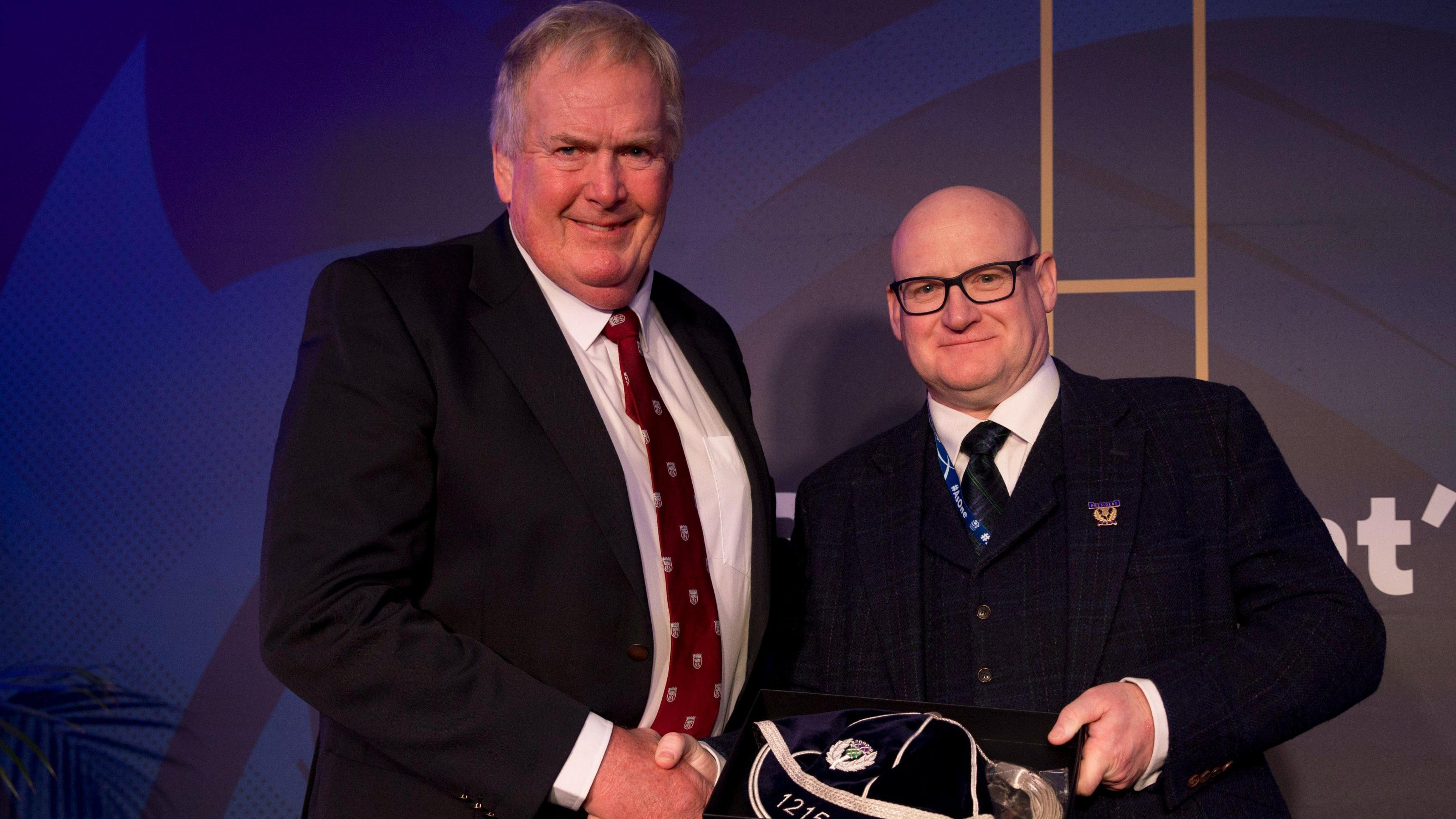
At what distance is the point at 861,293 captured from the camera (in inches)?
136

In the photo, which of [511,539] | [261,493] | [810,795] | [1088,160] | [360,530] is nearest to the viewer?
[810,795]

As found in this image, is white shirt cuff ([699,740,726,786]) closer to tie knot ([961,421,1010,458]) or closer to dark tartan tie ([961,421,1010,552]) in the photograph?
dark tartan tie ([961,421,1010,552])

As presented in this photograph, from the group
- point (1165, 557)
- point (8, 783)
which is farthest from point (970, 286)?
point (8, 783)

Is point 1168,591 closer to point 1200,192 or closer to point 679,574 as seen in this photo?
point 679,574

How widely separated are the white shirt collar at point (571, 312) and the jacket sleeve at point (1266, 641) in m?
1.12

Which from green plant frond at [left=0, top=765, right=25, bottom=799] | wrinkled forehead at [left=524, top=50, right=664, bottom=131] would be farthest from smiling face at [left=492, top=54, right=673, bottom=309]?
green plant frond at [left=0, top=765, right=25, bottom=799]

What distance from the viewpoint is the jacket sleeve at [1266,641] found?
1741 mm

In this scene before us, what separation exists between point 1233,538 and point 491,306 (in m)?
1.39

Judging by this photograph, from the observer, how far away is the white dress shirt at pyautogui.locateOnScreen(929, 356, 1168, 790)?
7.00 ft

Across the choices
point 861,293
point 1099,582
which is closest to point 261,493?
point 861,293

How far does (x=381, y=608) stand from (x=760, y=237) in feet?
7.10

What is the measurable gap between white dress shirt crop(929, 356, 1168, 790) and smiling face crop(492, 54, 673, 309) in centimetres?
71

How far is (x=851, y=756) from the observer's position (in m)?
1.42

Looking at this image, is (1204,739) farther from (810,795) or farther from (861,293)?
(861,293)
